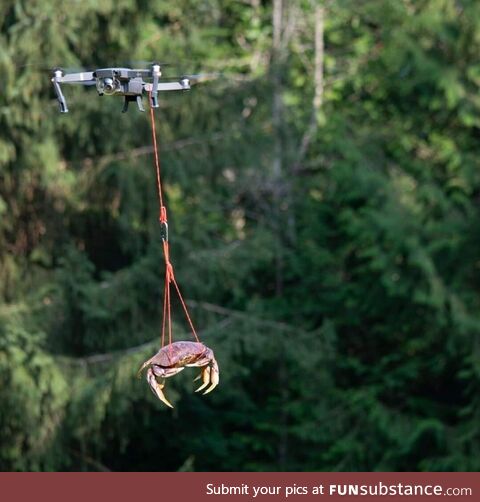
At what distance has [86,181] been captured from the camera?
13.6 metres

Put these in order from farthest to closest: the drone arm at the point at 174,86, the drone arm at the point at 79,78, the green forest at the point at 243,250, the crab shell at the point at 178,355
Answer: the green forest at the point at 243,250 < the drone arm at the point at 174,86 < the drone arm at the point at 79,78 < the crab shell at the point at 178,355

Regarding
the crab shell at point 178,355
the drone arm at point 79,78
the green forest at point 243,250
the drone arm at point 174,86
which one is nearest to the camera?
the crab shell at point 178,355

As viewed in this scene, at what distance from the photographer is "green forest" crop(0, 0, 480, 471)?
43.1 feet

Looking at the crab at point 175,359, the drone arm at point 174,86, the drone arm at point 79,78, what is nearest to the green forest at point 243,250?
the drone arm at point 174,86

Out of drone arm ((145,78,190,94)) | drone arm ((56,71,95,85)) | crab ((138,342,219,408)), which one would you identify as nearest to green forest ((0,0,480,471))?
drone arm ((145,78,190,94))

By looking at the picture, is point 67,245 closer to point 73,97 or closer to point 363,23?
point 73,97

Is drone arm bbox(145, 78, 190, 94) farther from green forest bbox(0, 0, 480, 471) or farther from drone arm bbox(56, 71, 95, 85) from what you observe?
green forest bbox(0, 0, 480, 471)

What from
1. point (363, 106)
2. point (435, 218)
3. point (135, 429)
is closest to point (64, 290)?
point (135, 429)

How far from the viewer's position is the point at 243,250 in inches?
551

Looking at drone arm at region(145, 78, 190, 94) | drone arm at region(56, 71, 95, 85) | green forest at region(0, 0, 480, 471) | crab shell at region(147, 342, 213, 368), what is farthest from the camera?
green forest at region(0, 0, 480, 471)

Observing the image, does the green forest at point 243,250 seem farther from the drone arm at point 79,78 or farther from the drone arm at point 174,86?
the drone arm at point 79,78

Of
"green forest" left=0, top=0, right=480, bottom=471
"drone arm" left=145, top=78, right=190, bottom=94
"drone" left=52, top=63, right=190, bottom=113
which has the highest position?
"drone" left=52, top=63, right=190, bottom=113

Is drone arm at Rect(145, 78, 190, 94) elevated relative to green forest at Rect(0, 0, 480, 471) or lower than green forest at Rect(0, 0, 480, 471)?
elevated

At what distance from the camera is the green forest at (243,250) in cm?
1314
